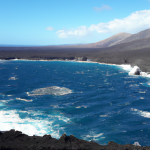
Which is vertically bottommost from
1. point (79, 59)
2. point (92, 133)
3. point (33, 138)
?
point (92, 133)

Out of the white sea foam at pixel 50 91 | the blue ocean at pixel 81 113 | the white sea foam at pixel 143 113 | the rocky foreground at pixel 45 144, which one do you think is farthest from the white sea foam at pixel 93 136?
the white sea foam at pixel 50 91

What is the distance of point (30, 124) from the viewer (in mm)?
26047

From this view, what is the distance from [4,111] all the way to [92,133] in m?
15.7

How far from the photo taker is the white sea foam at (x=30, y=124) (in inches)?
947

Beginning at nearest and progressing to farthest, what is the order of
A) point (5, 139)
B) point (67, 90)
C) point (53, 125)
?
1. point (5, 139)
2. point (53, 125)
3. point (67, 90)

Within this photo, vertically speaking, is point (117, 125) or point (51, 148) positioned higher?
point (51, 148)

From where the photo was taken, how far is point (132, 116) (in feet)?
95.5

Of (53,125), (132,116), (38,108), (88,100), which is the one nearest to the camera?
(53,125)

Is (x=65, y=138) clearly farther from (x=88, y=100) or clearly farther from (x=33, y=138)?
(x=88, y=100)

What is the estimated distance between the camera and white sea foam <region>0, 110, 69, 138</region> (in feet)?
78.9

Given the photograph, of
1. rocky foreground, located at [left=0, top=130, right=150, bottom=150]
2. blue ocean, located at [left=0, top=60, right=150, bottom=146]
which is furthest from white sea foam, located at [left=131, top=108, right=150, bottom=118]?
rocky foreground, located at [left=0, top=130, right=150, bottom=150]

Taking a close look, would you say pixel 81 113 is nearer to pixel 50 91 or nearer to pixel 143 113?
pixel 143 113

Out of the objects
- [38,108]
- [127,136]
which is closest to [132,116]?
[127,136]

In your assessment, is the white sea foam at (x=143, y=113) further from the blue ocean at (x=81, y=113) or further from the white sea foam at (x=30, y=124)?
the white sea foam at (x=30, y=124)
